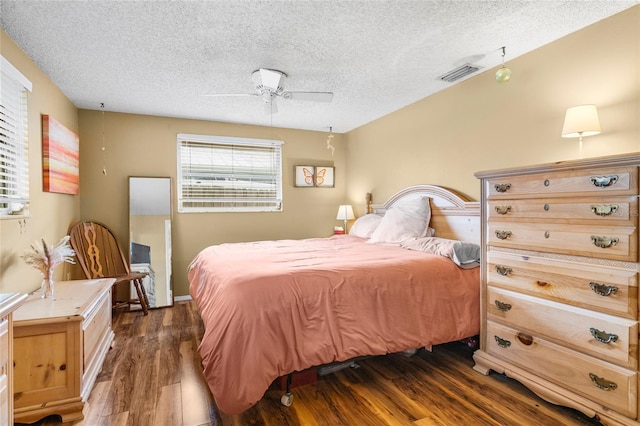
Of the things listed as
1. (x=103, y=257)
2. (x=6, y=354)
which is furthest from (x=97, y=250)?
(x=6, y=354)

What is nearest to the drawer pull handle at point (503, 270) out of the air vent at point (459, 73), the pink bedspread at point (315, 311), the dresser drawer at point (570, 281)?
the dresser drawer at point (570, 281)

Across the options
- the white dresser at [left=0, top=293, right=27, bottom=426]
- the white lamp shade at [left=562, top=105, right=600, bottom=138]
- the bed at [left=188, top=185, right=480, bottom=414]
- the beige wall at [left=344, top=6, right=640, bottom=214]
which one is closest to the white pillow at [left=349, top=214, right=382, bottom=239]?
the beige wall at [left=344, top=6, right=640, bottom=214]

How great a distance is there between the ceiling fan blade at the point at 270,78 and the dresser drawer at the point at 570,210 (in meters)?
1.94

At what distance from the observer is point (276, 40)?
2.31m

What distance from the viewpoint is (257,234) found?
4.71 m

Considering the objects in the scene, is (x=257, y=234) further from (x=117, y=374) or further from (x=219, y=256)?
(x=117, y=374)

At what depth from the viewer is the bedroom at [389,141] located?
217 centimetres

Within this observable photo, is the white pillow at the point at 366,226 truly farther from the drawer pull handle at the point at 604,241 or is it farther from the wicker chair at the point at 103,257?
the wicker chair at the point at 103,257

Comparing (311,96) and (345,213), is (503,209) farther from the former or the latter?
(345,213)

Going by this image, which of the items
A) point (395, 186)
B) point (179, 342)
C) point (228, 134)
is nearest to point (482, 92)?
point (395, 186)

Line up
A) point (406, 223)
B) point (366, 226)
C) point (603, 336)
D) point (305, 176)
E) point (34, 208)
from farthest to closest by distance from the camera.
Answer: point (305, 176), point (366, 226), point (406, 223), point (34, 208), point (603, 336)

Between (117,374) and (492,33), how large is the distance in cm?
350

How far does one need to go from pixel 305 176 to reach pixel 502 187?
→ 3.21 metres

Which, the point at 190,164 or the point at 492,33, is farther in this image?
the point at 190,164
